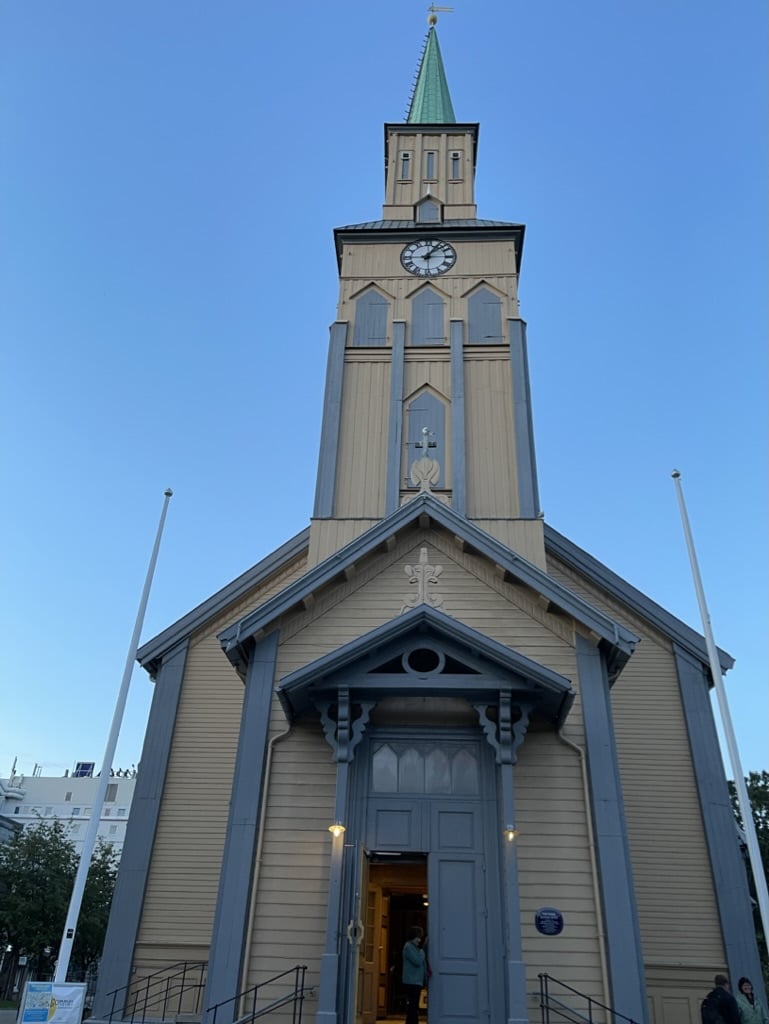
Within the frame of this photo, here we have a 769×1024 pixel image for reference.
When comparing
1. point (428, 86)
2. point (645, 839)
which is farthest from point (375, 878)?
point (428, 86)

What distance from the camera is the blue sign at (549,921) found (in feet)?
38.9

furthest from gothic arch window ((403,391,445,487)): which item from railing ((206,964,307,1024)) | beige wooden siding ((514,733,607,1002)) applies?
railing ((206,964,307,1024))

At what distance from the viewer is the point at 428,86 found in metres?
30.9

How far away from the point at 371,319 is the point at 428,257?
2.89m

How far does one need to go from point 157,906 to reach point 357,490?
997 centimetres

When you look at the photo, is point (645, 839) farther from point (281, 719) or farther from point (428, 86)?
point (428, 86)

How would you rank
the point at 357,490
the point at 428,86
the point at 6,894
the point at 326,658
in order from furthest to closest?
the point at 6,894, the point at 428,86, the point at 357,490, the point at 326,658

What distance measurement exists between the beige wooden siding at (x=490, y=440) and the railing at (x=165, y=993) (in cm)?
1120

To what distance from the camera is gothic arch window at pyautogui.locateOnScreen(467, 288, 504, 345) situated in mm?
21875

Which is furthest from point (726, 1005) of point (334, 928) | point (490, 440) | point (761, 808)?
point (761, 808)

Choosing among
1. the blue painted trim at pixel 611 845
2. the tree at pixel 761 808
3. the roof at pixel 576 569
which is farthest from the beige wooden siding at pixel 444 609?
the tree at pixel 761 808

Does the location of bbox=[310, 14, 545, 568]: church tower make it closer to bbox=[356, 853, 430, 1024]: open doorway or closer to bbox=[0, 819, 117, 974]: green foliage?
bbox=[356, 853, 430, 1024]: open doorway

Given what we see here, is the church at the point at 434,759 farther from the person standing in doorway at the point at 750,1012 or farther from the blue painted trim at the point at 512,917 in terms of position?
the person standing in doorway at the point at 750,1012

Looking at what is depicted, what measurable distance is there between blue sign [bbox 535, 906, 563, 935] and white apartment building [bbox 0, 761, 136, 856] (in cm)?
9395
